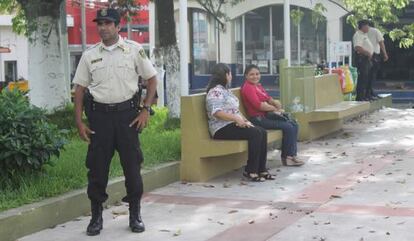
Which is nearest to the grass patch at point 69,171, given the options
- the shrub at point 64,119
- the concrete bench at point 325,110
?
the shrub at point 64,119

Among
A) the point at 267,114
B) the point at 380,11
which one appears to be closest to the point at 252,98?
the point at 267,114

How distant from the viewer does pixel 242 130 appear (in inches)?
305

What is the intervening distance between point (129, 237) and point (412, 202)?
2.80 metres

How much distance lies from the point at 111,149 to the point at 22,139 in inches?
38.3

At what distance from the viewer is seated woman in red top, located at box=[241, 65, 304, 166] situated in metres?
8.49

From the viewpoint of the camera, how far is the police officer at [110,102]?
18.2 ft

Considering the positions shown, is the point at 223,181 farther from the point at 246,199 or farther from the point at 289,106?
the point at 289,106

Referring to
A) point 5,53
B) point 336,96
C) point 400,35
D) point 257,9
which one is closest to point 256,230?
point 336,96

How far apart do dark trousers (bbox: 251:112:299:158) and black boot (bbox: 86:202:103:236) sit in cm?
338

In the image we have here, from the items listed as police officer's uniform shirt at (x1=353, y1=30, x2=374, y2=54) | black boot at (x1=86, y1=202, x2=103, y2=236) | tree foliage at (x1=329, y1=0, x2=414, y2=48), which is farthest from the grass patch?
tree foliage at (x1=329, y1=0, x2=414, y2=48)

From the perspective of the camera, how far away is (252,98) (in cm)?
852

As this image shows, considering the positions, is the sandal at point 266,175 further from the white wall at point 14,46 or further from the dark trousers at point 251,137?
the white wall at point 14,46

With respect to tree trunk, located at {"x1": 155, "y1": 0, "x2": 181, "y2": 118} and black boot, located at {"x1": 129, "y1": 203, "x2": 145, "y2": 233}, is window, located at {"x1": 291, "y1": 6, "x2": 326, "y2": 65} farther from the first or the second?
black boot, located at {"x1": 129, "y1": 203, "x2": 145, "y2": 233}

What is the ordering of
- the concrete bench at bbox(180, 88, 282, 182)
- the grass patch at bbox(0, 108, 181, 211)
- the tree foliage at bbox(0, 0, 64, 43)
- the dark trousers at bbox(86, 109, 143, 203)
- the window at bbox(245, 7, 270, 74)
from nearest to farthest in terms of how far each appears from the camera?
the dark trousers at bbox(86, 109, 143, 203) < the grass patch at bbox(0, 108, 181, 211) < the concrete bench at bbox(180, 88, 282, 182) < the tree foliage at bbox(0, 0, 64, 43) < the window at bbox(245, 7, 270, 74)
